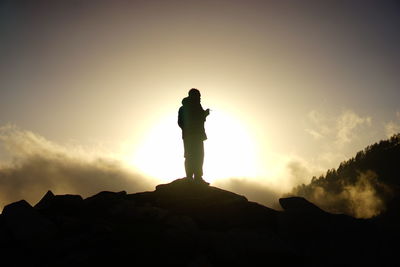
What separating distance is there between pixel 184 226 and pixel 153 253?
2138 millimetres

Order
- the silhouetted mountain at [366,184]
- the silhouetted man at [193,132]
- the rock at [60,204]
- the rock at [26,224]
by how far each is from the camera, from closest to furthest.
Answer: the rock at [26,224]
the rock at [60,204]
the silhouetted man at [193,132]
the silhouetted mountain at [366,184]

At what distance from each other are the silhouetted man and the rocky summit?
2.49 meters

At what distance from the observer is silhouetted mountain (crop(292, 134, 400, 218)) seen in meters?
139

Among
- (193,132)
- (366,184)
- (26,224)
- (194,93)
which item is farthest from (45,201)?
(366,184)

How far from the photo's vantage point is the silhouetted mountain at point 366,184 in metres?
139

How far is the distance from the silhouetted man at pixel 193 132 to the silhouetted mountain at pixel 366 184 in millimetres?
129813

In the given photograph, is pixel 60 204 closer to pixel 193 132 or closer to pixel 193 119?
pixel 193 132

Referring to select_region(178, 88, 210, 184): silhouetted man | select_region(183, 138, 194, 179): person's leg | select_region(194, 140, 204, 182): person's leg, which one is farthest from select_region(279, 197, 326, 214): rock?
select_region(183, 138, 194, 179): person's leg

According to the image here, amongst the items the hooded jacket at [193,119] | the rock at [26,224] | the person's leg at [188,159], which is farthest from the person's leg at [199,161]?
the rock at [26,224]

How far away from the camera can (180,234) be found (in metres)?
11.1

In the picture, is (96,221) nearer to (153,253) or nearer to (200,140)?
(153,253)

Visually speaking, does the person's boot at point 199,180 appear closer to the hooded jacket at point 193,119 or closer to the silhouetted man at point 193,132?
the silhouetted man at point 193,132

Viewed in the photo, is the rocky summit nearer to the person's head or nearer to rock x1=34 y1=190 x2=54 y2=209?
rock x1=34 y1=190 x2=54 y2=209

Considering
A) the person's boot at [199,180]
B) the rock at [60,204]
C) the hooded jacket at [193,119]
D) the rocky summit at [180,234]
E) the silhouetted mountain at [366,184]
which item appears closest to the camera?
the rocky summit at [180,234]
